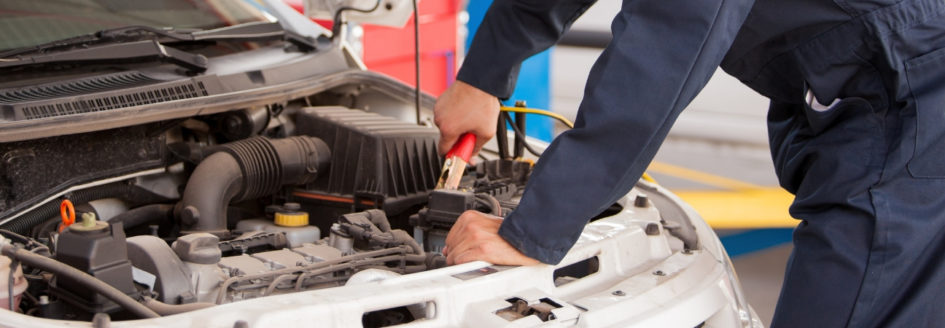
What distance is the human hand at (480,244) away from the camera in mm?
1409

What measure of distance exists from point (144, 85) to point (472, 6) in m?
3.10

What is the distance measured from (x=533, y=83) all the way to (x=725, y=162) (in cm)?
175

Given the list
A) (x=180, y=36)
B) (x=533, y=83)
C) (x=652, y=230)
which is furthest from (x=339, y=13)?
(x=533, y=83)

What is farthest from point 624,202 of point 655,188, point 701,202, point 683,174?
point 683,174

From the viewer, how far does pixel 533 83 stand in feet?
15.1

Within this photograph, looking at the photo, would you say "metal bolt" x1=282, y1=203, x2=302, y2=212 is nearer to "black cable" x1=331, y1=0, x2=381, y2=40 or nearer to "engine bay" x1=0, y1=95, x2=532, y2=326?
"engine bay" x1=0, y1=95, x2=532, y2=326

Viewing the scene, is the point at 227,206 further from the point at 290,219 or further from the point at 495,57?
the point at 495,57

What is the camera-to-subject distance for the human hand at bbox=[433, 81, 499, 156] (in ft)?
6.03

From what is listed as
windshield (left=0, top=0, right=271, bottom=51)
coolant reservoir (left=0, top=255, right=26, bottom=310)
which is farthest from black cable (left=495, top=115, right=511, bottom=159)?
coolant reservoir (left=0, top=255, right=26, bottom=310)

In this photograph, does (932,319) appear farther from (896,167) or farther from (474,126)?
(474,126)

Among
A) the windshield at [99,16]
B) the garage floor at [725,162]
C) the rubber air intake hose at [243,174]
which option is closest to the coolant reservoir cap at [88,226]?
the rubber air intake hose at [243,174]

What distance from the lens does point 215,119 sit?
2.09 m

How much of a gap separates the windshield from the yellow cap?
602 mm

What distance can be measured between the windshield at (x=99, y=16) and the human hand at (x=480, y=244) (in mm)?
1016
